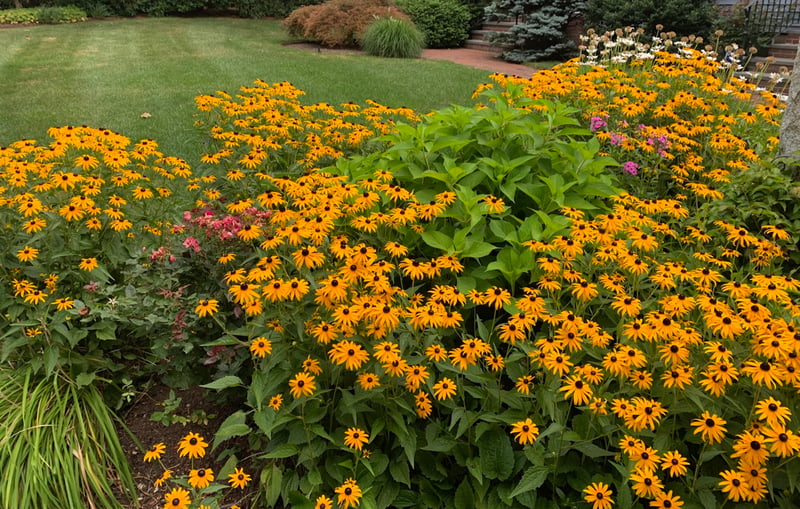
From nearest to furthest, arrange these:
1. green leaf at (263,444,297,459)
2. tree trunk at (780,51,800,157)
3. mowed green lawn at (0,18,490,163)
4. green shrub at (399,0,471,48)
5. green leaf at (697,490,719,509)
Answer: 1. green leaf at (697,490,719,509)
2. green leaf at (263,444,297,459)
3. tree trunk at (780,51,800,157)
4. mowed green lawn at (0,18,490,163)
5. green shrub at (399,0,471,48)

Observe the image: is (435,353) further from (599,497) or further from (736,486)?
(736,486)

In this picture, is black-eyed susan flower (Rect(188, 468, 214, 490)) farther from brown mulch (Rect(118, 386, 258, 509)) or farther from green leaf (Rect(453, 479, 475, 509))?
green leaf (Rect(453, 479, 475, 509))

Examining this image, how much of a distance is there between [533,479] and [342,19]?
12.4m

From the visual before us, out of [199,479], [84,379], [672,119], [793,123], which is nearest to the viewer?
[199,479]

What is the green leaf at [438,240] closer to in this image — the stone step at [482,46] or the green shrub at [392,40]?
the green shrub at [392,40]

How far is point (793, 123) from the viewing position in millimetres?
3289

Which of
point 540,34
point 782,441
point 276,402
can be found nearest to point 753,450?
point 782,441

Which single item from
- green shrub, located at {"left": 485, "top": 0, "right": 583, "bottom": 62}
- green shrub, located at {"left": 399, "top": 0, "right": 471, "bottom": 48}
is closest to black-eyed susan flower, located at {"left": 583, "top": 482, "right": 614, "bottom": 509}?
green shrub, located at {"left": 485, "top": 0, "right": 583, "bottom": 62}

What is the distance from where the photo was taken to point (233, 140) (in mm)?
3361

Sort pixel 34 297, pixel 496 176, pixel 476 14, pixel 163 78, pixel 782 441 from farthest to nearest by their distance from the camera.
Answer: pixel 476 14 → pixel 163 78 → pixel 496 176 → pixel 34 297 → pixel 782 441

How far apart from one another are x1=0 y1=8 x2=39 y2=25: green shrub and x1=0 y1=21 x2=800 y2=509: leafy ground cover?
53.8ft

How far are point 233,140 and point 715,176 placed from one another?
9.10 feet

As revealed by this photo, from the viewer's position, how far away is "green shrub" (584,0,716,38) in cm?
1026

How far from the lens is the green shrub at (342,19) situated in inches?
496
